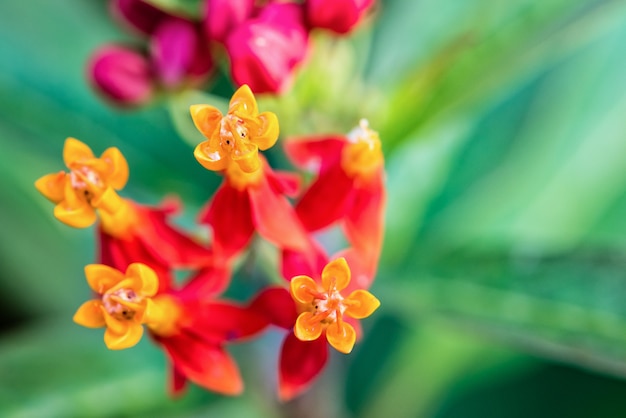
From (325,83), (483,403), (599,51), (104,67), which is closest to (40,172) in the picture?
(104,67)

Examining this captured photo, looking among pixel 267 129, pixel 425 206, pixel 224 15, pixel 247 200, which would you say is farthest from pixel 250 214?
pixel 425 206

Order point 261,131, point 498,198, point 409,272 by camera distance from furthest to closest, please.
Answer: point 498,198 → point 409,272 → point 261,131

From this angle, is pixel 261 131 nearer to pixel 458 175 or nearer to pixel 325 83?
pixel 325 83

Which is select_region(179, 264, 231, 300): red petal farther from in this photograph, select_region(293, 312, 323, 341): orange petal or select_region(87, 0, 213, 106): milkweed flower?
select_region(87, 0, 213, 106): milkweed flower

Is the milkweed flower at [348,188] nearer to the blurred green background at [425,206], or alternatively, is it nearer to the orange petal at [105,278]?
the blurred green background at [425,206]

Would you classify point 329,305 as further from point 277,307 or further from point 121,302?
point 121,302
